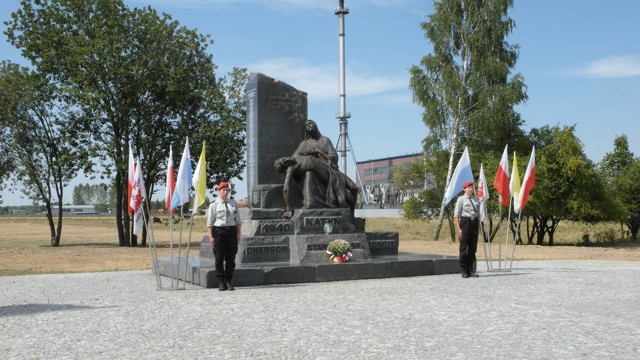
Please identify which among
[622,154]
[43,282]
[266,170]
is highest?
[622,154]

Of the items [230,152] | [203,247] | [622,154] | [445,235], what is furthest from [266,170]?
[622,154]

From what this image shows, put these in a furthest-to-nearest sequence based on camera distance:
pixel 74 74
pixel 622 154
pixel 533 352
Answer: pixel 622 154
pixel 74 74
pixel 533 352

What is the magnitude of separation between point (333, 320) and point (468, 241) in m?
5.35

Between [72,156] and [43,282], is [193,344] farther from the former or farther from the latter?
[72,156]

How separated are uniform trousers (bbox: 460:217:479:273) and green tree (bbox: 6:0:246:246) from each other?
18.3m

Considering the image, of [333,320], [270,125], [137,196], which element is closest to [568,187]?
[270,125]

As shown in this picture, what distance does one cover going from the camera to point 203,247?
15.1 metres

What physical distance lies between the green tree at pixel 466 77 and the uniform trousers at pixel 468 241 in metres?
19.6

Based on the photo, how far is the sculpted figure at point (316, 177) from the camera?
47.1 ft

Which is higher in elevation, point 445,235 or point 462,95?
point 462,95

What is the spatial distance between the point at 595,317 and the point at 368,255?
592 centimetres

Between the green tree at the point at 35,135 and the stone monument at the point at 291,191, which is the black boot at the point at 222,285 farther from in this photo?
the green tree at the point at 35,135

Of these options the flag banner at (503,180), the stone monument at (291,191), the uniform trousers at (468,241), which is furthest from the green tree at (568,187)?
the uniform trousers at (468,241)

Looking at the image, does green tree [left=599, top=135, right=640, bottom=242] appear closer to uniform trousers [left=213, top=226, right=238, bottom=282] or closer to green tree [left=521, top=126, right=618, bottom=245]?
green tree [left=521, top=126, right=618, bottom=245]
